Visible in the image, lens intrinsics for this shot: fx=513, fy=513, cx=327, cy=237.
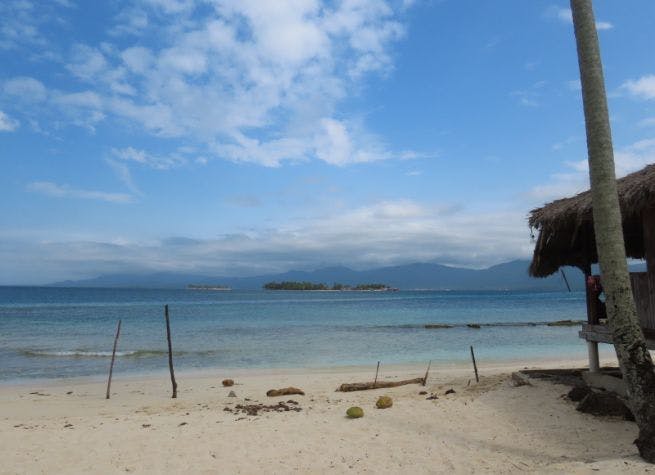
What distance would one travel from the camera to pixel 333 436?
7.00m

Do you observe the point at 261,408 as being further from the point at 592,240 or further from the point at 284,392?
the point at 592,240

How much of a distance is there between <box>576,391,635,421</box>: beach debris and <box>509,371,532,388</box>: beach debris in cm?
199

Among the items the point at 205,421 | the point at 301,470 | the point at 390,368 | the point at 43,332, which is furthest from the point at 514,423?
the point at 43,332

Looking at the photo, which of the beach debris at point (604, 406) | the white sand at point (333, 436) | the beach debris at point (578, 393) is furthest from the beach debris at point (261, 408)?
the beach debris at point (604, 406)

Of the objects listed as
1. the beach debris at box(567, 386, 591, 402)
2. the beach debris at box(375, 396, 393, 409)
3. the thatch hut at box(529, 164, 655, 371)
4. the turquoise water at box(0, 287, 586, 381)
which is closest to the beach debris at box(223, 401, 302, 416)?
the beach debris at box(375, 396, 393, 409)

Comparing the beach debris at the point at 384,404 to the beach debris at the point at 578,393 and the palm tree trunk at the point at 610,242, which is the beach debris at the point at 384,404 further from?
the palm tree trunk at the point at 610,242

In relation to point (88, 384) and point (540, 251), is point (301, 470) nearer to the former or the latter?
point (540, 251)

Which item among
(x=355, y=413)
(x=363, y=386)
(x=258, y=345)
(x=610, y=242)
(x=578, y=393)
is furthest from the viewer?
(x=258, y=345)

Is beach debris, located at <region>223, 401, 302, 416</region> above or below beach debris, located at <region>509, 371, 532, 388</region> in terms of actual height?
below

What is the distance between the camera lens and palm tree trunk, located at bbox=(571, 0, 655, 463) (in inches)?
192

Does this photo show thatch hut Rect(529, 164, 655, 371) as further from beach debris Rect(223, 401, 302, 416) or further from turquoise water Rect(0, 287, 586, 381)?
turquoise water Rect(0, 287, 586, 381)

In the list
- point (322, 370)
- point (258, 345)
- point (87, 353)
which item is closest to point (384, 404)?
point (322, 370)

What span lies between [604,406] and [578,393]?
34.2 inches

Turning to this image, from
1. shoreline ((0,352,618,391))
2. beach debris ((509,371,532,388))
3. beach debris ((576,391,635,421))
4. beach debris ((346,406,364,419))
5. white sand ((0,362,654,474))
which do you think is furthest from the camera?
shoreline ((0,352,618,391))
